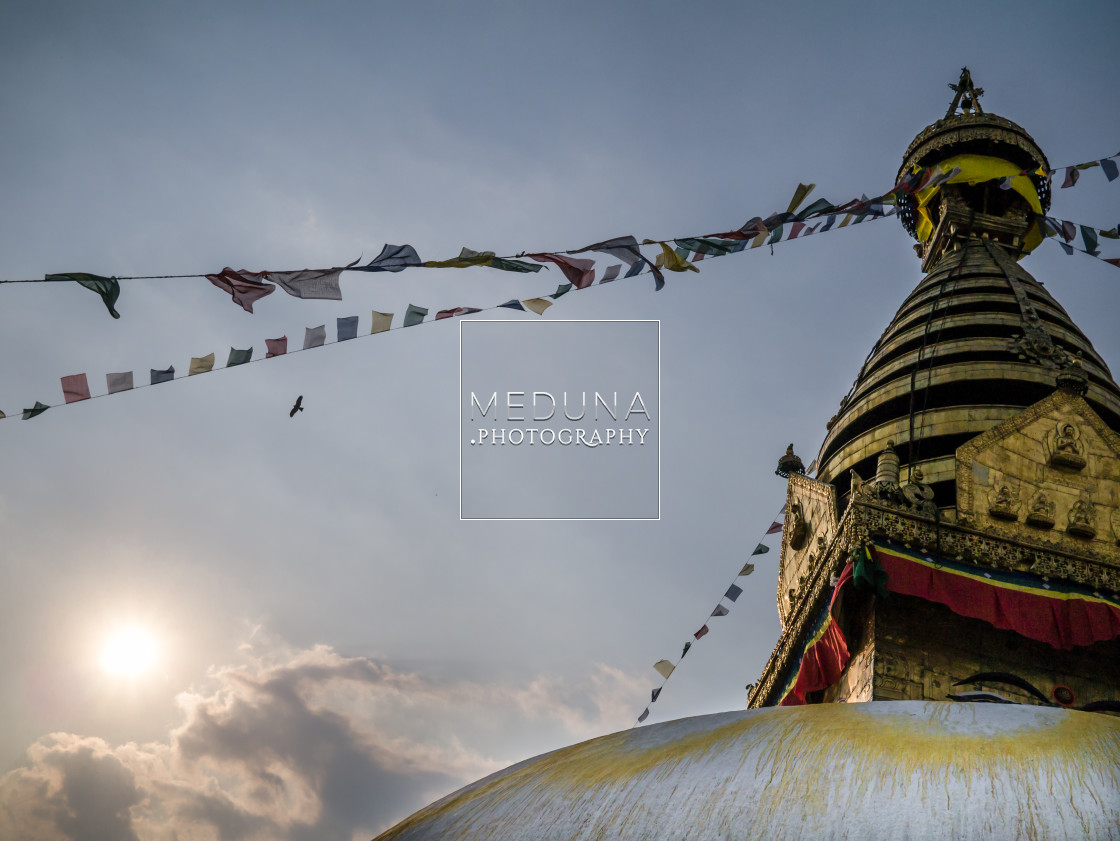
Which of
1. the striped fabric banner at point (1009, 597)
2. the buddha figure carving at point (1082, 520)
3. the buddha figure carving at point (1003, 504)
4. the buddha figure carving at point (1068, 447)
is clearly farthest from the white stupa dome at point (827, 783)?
the buddha figure carving at point (1068, 447)

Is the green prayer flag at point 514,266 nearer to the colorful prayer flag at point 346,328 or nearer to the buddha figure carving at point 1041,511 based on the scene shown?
the colorful prayer flag at point 346,328

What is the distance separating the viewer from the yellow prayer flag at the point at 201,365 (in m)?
9.76

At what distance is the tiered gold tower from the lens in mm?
13180

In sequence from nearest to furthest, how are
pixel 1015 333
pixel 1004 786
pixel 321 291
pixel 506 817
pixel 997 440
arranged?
1. pixel 1004 786
2. pixel 506 817
3. pixel 321 291
4. pixel 997 440
5. pixel 1015 333

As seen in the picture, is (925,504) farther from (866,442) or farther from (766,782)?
(766,782)

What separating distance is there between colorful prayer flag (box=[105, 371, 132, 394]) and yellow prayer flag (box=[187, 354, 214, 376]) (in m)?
0.51

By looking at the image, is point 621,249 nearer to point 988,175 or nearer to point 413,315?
point 413,315

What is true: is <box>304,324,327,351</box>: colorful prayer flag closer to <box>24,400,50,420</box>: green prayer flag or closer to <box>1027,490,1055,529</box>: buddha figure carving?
<box>24,400,50,420</box>: green prayer flag

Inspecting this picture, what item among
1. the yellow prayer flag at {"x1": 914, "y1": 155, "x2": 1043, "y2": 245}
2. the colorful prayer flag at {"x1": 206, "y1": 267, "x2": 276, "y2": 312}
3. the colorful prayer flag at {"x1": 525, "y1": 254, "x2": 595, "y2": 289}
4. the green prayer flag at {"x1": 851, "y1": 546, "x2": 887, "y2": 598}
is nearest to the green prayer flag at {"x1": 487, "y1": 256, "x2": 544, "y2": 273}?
the colorful prayer flag at {"x1": 525, "y1": 254, "x2": 595, "y2": 289}

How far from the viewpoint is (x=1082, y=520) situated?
1452 cm

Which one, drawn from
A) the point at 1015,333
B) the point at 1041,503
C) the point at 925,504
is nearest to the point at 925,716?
the point at 925,504

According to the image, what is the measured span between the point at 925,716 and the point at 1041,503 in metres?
8.90

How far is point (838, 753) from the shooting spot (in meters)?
6.27

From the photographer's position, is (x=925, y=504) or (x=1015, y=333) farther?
(x=1015, y=333)
